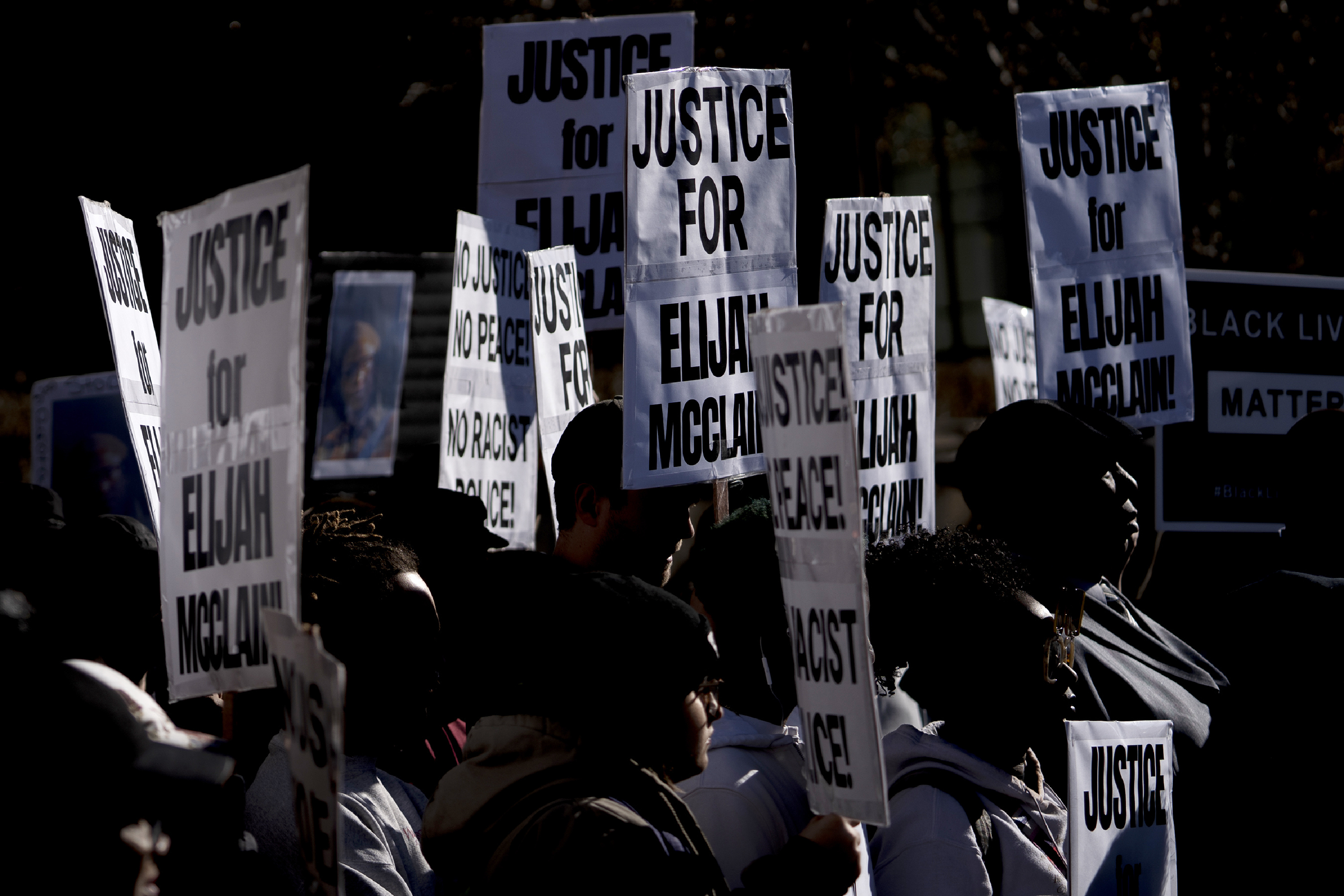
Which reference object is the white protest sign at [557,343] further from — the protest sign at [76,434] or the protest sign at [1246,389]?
the protest sign at [1246,389]

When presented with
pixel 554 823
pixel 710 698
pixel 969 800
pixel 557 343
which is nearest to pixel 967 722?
pixel 969 800

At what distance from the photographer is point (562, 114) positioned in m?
5.34

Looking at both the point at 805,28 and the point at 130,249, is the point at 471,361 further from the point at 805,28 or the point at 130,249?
the point at 805,28

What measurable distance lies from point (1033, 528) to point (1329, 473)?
0.93m

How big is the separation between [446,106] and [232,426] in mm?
5990

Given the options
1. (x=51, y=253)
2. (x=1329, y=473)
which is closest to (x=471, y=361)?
(x=1329, y=473)

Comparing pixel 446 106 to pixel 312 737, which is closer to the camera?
pixel 312 737

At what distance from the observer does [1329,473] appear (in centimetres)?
406

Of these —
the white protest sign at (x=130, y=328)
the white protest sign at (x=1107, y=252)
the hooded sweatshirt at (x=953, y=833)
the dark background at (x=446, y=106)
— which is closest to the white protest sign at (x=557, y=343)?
the white protest sign at (x=130, y=328)

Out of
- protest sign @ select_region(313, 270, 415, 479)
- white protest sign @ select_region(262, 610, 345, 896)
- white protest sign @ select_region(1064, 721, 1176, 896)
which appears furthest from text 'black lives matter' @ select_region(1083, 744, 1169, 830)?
protest sign @ select_region(313, 270, 415, 479)

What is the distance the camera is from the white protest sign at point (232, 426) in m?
2.30

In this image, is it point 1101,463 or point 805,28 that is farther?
point 805,28

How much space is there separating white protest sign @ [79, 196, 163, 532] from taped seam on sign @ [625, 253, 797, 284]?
4.11ft

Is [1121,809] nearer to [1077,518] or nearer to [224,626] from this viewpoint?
[1077,518]
